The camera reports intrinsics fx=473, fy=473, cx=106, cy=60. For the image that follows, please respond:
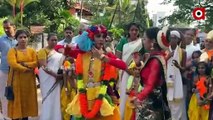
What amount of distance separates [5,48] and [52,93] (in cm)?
122

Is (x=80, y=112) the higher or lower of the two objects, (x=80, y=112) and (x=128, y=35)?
the lower

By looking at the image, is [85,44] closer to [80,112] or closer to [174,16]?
[80,112]

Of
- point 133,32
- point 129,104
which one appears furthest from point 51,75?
point 133,32

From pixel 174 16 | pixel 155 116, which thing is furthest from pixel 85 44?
pixel 174 16

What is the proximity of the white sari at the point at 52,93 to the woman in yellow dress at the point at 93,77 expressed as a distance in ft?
6.47

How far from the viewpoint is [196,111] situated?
6.90 meters

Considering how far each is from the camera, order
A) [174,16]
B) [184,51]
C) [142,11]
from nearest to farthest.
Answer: [184,51]
[174,16]
[142,11]

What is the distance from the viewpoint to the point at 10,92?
7.82 metres

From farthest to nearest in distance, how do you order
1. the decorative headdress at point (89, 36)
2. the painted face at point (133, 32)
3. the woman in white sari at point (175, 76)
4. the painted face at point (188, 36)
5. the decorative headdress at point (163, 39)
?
the painted face at point (133, 32) < the painted face at point (188, 36) < the woman in white sari at point (175, 76) < the decorative headdress at point (89, 36) < the decorative headdress at point (163, 39)

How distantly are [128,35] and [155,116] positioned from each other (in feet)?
9.63

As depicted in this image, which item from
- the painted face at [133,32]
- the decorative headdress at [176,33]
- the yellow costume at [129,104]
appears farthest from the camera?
the painted face at [133,32]

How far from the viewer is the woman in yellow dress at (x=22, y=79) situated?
25.3 feet

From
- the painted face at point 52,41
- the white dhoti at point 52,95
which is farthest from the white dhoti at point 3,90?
the painted face at point 52,41

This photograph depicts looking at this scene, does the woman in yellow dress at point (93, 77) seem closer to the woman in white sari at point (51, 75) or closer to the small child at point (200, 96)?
the small child at point (200, 96)
